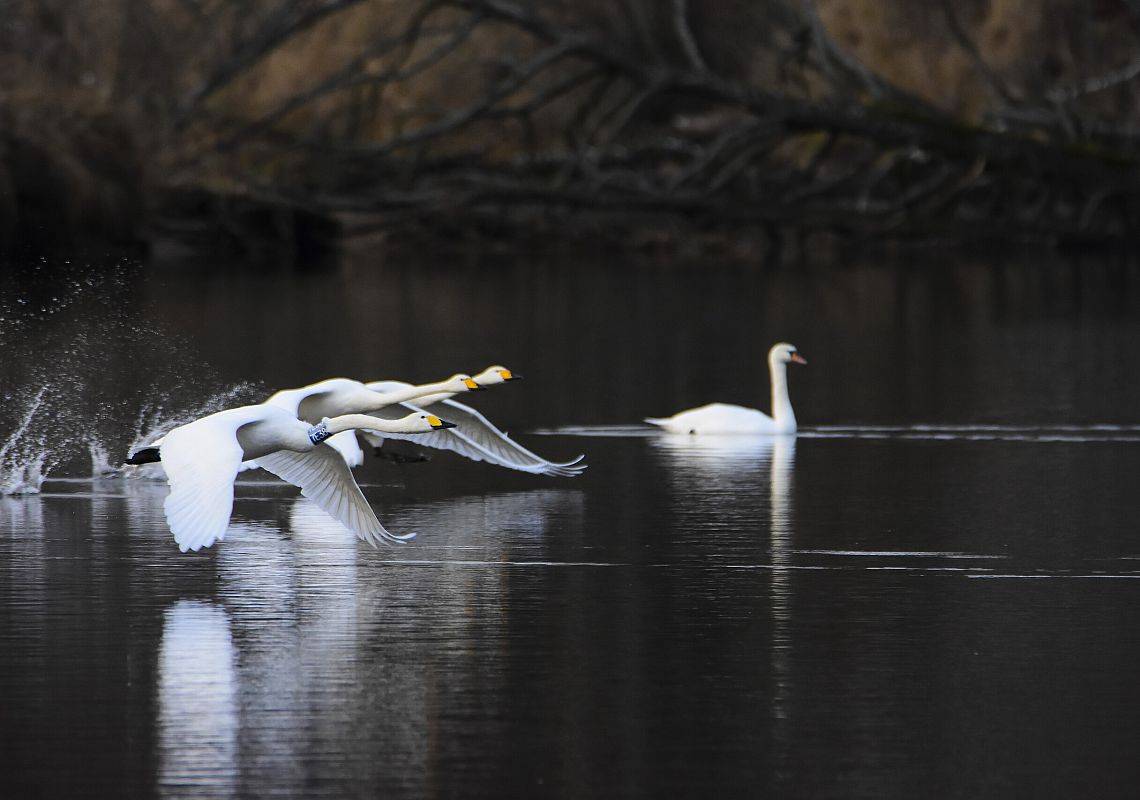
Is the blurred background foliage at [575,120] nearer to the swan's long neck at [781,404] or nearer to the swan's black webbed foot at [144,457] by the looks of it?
the swan's long neck at [781,404]

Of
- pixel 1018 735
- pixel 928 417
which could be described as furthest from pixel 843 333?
pixel 1018 735

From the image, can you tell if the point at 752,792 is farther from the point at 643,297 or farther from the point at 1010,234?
the point at 1010,234

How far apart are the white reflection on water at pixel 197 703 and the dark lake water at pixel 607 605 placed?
2 cm

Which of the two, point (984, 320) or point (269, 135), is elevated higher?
point (269, 135)

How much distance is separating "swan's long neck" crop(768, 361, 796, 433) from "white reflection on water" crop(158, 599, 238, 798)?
7252 mm

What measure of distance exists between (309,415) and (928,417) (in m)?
5.78

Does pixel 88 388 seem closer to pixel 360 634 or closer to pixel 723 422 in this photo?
pixel 723 422

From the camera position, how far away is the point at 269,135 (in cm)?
3912

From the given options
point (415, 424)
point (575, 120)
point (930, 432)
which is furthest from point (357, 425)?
point (575, 120)

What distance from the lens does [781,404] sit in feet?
52.3

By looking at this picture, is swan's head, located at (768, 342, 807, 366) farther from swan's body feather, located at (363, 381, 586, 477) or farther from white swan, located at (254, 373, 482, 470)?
white swan, located at (254, 373, 482, 470)

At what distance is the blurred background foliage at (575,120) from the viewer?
103 feet

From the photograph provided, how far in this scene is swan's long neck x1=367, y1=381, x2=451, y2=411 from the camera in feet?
41.5

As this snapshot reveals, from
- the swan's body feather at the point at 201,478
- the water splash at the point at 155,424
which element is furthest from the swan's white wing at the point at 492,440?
the swan's body feather at the point at 201,478
